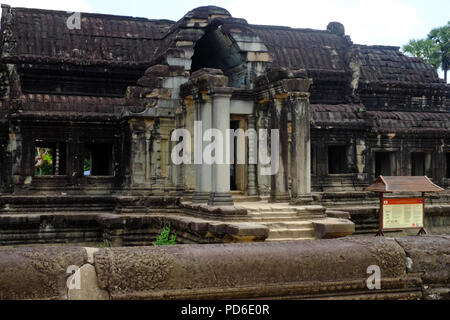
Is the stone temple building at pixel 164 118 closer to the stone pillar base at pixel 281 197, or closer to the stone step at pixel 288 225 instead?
the stone pillar base at pixel 281 197

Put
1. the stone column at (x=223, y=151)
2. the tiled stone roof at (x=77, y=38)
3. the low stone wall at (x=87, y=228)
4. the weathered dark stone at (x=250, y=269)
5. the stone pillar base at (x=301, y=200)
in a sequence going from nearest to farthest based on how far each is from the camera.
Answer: the weathered dark stone at (x=250, y=269) → the stone column at (x=223, y=151) → the stone pillar base at (x=301, y=200) → the low stone wall at (x=87, y=228) → the tiled stone roof at (x=77, y=38)

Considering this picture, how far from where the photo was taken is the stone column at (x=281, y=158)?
1336 cm

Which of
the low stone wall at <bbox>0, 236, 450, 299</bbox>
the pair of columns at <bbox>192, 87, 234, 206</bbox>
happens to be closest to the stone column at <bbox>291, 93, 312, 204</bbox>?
the pair of columns at <bbox>192, 87, 234, 206</bbox>

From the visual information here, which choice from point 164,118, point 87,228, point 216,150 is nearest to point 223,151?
point 216,150

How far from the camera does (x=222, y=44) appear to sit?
49.4ft

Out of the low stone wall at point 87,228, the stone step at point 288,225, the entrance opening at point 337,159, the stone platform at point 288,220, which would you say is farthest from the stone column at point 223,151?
the entrance opening at point 337,159

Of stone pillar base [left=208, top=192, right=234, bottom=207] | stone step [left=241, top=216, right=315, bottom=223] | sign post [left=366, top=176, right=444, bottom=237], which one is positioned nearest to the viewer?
stone step [left=241, top=216, right=315, bottom=223]

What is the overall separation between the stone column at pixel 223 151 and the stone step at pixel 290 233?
1.24 m

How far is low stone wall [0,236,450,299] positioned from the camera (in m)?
3.68

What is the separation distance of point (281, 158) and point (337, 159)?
5119 mm

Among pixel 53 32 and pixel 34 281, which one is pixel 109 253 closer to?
pixel 34 281

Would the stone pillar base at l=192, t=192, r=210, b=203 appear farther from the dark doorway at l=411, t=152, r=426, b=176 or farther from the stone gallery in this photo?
the dark doorway at l=411, t=152, r=426, b=176

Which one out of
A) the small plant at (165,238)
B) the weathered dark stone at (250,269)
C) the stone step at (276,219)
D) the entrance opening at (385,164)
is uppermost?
the entrance opening at (385,164)

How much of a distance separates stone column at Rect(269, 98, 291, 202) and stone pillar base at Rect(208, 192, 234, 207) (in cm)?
177
